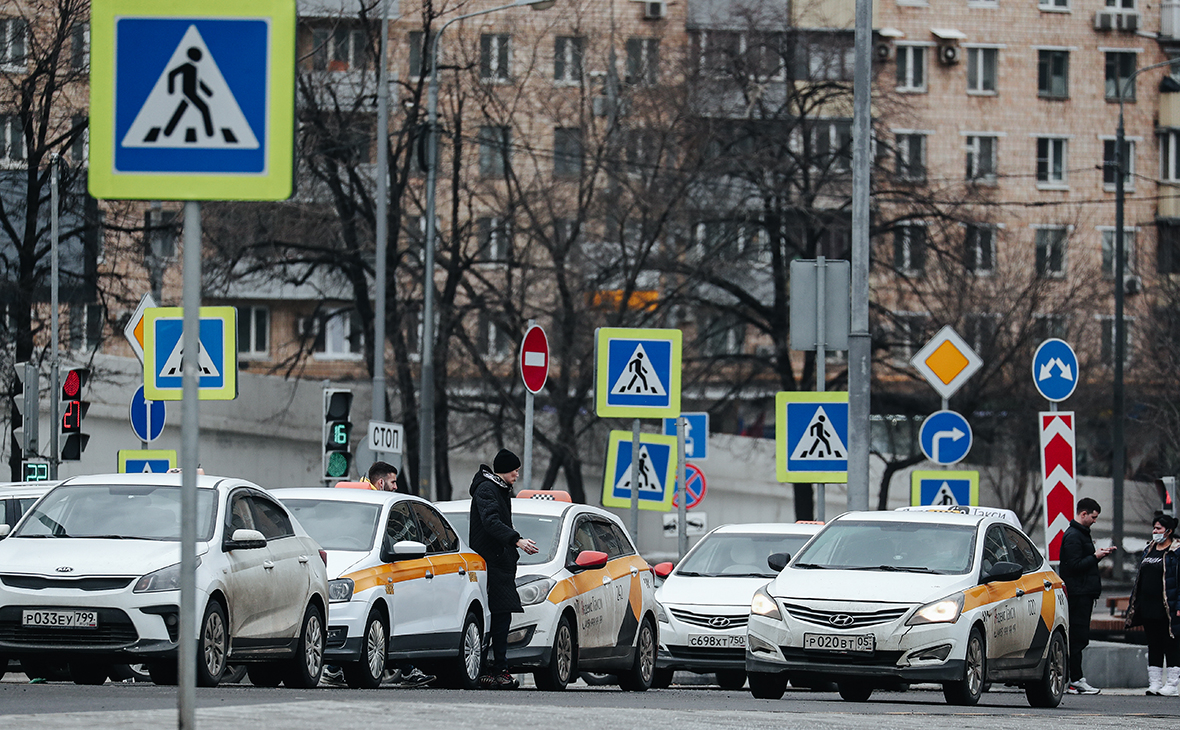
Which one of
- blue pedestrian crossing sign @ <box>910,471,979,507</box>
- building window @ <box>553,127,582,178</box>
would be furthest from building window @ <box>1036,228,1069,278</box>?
blue pedestrian crossing sign @ <box>910,471,979,507</box>

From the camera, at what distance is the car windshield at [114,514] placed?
537 inches

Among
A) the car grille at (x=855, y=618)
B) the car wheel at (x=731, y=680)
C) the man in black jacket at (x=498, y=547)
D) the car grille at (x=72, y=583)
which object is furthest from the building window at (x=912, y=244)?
the car grille at (x=72, y=583)

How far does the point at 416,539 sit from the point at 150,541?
111 inches

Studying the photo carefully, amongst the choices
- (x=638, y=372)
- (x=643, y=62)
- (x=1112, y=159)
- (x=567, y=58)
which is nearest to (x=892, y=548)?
(x=638, y=372)

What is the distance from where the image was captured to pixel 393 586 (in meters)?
15.2

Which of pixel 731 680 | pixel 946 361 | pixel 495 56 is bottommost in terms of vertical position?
pixel 731 680

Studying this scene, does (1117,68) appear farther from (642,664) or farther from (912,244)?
(642,664)

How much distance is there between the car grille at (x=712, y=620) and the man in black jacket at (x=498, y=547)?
4.10 m

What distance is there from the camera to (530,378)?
20.0m

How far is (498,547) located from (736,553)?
5.93 metres

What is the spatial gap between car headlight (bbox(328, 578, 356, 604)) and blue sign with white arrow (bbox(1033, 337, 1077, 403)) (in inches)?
325

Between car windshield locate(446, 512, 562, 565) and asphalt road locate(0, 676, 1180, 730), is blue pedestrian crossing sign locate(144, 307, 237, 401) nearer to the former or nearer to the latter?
car windshield locate(446, 512, 562, 565)

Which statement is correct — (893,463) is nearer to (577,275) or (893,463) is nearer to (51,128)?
(577,275)

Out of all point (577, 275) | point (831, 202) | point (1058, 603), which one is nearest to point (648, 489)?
point (1058, 603)
